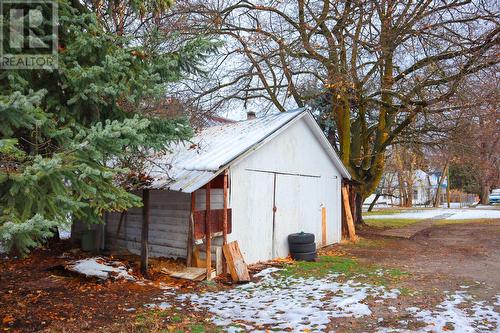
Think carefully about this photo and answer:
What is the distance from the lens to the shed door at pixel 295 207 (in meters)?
11.4

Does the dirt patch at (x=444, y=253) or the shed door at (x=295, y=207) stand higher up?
the shed door at (x=295, y=207)

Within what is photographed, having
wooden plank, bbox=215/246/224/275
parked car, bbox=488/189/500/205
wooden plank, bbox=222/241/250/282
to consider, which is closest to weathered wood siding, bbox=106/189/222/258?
wooden plank, bbox=215/246/224/275

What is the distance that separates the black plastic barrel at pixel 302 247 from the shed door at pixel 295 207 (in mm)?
305

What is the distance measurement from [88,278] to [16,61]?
5.05 m

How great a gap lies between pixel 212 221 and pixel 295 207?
3.81 metres

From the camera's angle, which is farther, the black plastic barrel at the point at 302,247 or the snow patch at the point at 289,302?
the black plastic barrel at the point at 302,247

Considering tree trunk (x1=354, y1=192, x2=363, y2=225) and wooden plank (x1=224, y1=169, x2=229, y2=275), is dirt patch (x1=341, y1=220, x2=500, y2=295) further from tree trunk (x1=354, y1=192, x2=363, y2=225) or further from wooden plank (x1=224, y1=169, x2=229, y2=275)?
wooden plank (x1=224, y1=169, x2=229, y2=275)

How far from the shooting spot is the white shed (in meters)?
9.41

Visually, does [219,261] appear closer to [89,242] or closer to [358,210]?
[89,242]

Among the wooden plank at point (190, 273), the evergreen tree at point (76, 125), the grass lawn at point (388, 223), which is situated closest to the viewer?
the evergreen tree at point (76, 125)

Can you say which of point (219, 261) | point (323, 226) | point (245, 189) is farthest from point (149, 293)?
point (323, 226)

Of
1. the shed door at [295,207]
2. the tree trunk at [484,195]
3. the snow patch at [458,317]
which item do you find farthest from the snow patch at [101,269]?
the tree trunk at [484,195]

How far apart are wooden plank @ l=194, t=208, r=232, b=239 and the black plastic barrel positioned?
8.43 feet

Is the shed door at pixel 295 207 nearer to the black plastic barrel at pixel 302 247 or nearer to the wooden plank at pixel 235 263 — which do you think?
the black plastic barrel at pixel 302 247
